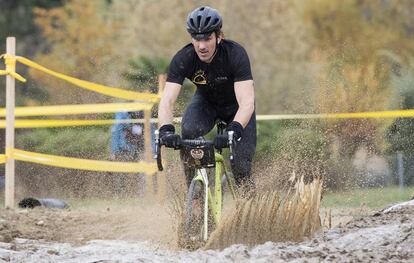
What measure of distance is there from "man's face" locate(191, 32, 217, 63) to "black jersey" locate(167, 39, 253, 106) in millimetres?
100

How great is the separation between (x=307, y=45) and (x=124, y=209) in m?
11.7

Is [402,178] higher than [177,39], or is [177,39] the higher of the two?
[177,39]

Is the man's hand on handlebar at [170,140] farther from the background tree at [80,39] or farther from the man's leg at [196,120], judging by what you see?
the background tree at [80,39]

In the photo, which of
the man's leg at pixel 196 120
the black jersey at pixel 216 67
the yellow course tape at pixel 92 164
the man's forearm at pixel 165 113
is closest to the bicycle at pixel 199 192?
the man's leg at pixel 196 120

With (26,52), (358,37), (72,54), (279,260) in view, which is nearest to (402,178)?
(279,260)

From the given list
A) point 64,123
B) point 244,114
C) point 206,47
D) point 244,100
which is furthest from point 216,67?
point 64,123

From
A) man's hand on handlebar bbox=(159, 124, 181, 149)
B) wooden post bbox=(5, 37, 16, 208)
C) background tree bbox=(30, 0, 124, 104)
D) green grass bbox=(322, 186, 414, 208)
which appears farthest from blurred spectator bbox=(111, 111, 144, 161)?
background tree bbox=(30, 0, 124, 104)

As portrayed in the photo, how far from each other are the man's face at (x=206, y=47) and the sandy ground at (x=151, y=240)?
1384 mm

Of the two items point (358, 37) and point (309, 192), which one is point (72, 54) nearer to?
point (358, 37)

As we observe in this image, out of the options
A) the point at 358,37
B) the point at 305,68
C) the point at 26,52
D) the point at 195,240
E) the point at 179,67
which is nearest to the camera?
the point at 195,240

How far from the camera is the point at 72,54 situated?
2444 centimetres

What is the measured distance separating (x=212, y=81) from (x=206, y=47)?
37cm

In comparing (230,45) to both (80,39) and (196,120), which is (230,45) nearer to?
(196,120)

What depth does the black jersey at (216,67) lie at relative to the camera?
823 cm
